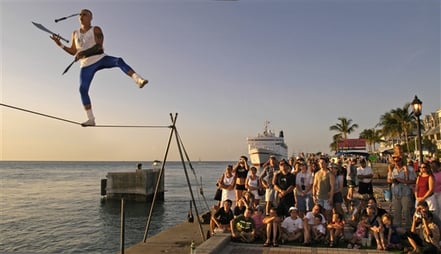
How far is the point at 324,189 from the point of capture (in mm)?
8617

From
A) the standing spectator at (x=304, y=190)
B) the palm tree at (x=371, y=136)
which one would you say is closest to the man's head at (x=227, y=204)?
A: the standing spectator at (x=304, y=190)

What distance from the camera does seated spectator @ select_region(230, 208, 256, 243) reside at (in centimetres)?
816

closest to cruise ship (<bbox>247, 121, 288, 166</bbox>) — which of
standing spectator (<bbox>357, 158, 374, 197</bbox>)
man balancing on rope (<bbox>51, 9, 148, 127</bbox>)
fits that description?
standing spectator (<bbox>357, 158, 374, 197</bbox>)

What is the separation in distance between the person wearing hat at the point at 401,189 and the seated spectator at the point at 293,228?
8.76ft

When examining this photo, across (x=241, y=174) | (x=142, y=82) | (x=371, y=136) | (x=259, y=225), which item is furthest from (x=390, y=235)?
(x=371, y=136)

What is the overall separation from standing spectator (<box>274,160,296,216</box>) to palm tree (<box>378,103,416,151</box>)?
174 ft

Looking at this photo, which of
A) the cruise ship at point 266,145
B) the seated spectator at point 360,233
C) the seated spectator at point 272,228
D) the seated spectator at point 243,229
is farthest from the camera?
the cruise ship at point 266,145

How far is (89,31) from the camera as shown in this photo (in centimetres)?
487

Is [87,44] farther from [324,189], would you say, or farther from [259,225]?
[324,189]

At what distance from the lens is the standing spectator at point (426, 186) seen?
24.6ft

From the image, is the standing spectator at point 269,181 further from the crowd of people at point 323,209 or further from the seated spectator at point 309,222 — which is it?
the seated spectator at point 309,222

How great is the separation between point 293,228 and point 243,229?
3.64 feet

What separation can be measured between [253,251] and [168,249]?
85.7 inches

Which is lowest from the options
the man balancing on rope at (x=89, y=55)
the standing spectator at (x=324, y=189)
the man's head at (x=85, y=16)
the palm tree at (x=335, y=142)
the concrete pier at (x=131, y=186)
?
the concrete pier at (x=131, y=186)
